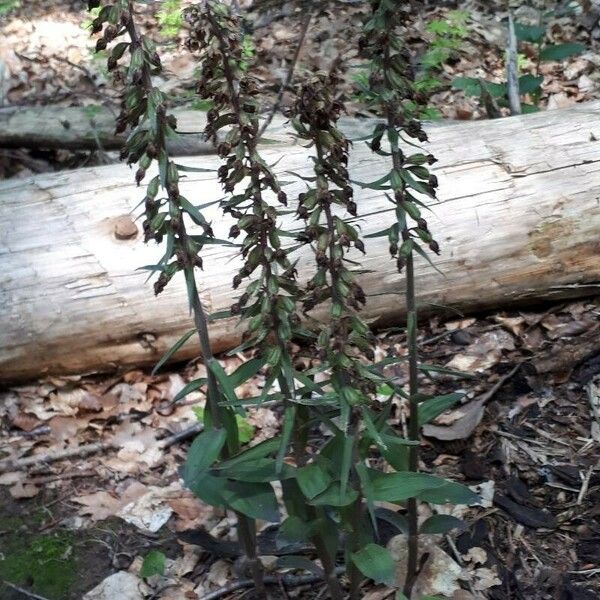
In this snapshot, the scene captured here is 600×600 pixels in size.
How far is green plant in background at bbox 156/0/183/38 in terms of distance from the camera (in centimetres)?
732

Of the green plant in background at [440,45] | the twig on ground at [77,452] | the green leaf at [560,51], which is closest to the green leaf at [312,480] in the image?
the twig on ground at [77,452]

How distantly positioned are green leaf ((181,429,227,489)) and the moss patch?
1122mm

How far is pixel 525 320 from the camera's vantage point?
4395 millimetres

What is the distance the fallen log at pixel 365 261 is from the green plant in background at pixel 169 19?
3463mm

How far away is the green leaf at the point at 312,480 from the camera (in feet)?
7.88

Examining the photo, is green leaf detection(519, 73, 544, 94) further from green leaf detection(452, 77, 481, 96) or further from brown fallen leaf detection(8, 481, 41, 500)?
brown fallen leaf detection(8, 481, 41, 500)

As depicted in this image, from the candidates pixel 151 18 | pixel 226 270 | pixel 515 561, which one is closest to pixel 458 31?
pixel 151 18

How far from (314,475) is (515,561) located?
1207 mm

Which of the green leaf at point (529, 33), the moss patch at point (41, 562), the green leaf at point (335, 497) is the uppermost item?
the green leaf at point (529, 33)

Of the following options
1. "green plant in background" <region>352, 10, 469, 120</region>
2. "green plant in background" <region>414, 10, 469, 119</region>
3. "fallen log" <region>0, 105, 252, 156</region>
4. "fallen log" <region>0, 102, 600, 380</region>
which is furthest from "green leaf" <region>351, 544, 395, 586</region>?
"green plant in background" <region>414, 10, 469, 119</region>

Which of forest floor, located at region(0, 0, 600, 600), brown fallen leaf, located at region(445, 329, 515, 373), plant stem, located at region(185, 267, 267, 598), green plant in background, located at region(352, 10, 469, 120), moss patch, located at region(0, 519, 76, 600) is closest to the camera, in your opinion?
plant stem, located at region(185, 267, 267, 598)

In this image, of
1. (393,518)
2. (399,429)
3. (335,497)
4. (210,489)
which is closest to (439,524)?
(393,518)

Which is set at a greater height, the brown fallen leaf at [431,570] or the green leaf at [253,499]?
the green leaf at [253,499]

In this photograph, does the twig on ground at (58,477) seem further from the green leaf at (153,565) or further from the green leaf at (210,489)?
the green leaf at (210,489)
